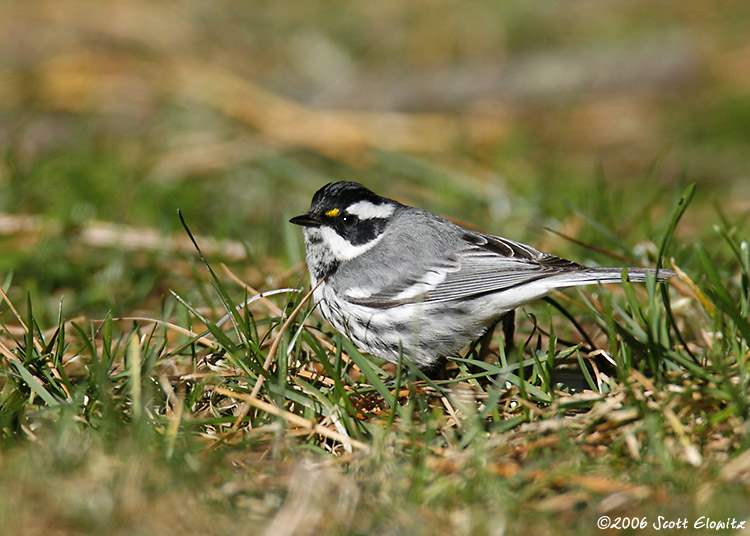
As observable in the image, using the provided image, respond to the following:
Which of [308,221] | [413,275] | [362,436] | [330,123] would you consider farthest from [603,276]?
[330,123]

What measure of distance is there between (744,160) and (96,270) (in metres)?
5.17

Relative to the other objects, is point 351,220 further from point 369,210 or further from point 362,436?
point 362,436

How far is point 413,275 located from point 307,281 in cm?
68

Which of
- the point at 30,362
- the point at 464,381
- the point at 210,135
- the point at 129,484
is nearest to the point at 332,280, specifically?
the point at 464,381

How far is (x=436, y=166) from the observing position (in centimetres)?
629

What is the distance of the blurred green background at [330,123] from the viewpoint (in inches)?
181

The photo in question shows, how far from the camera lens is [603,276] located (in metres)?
3.00

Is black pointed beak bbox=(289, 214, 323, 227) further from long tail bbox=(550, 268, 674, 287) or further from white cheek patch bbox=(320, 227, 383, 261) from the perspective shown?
long tail bbox=(550, 268, 674, 287)

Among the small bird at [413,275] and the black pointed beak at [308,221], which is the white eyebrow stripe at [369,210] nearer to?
the small bird at [413,275]

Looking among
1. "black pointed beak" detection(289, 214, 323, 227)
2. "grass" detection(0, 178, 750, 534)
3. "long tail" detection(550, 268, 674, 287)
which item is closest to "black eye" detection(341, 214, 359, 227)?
"black pointed beak" detection(289, 214, 323, 227)

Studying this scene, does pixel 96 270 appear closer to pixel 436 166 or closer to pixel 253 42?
pixel 436 166

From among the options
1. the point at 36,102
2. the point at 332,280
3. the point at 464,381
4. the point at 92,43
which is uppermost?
the point at 92,43

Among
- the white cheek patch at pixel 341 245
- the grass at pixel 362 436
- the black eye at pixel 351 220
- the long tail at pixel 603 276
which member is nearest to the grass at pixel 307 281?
the grass at pixel 362 436

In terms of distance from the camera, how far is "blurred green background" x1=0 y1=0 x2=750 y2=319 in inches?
181
